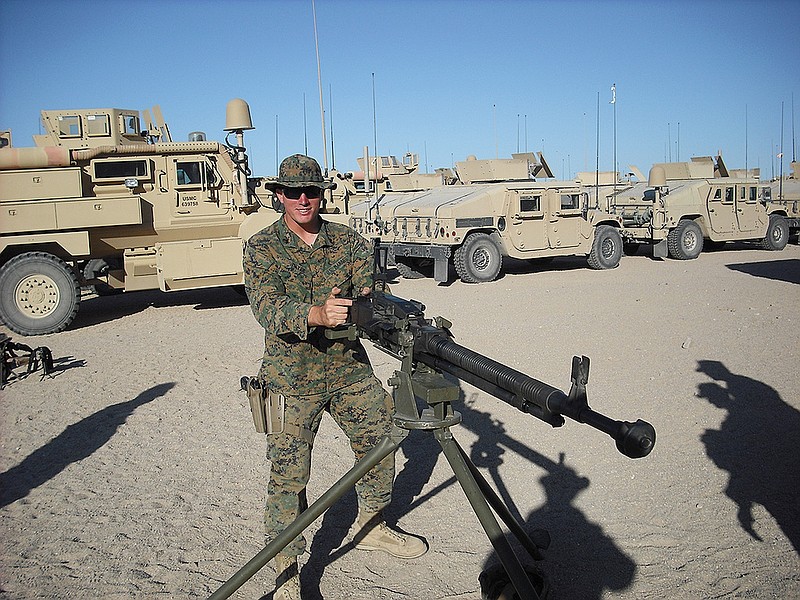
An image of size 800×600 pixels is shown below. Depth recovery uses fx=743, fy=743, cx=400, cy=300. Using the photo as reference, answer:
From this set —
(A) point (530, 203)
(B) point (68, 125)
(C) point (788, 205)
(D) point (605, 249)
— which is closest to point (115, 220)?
(B) point (68, 125)

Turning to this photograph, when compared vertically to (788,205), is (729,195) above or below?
above

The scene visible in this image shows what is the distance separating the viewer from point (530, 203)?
1408cm

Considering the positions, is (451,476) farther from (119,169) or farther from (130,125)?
(130,125)

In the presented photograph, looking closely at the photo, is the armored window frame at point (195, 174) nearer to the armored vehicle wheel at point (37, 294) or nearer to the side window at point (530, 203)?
the armored vehicle wheel at point (37, 294)

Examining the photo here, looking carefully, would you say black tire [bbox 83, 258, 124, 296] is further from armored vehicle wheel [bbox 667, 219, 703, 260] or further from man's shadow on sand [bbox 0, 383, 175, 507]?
armored vehicle wheel [bbox 667, 219, 703, 260]

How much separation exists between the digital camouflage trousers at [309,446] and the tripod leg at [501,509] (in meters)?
0.46

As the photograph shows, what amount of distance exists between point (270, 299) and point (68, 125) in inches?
415

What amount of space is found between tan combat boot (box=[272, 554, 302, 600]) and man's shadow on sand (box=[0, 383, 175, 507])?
205 cm

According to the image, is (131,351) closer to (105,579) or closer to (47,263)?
(47,263)

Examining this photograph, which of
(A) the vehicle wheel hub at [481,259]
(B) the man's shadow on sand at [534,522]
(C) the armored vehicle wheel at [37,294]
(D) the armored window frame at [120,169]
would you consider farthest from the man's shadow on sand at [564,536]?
(A) the vehicle wheel hub at [481,259]

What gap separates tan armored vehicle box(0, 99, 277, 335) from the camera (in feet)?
32.3

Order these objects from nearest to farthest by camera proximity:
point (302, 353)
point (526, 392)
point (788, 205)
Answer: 1. point (526, 392)
2. point (302, 353)
3. point (788, 205)

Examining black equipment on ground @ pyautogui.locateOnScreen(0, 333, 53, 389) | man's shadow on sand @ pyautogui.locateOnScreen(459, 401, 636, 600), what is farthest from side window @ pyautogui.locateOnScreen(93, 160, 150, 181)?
man's shadow on sand @ pyautogui.locateOnScreen(459, 401, 636, 600)

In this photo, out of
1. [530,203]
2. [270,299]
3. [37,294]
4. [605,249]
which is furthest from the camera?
[605,249]
